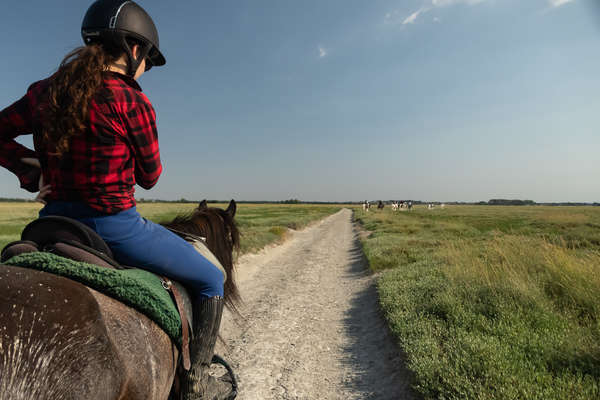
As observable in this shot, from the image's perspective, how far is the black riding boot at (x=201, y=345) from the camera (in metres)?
2.10

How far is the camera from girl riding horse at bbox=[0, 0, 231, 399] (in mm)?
1541

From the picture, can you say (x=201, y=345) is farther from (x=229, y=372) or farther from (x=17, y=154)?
(x=17, y=154)

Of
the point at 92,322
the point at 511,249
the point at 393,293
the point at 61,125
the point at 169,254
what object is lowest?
the point at 393,293

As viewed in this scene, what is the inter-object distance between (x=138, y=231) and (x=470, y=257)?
8.49 m

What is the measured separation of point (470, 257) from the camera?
8.02 meters

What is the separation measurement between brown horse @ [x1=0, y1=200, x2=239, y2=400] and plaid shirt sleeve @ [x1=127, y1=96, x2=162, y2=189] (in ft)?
2.45

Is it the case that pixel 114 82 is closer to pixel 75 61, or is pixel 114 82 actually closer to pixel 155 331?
pixel 75 61

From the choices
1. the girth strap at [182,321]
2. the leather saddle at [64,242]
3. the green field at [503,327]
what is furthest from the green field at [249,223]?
the green field at [503,327]

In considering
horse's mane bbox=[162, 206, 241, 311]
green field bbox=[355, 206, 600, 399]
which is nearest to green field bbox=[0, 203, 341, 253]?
horse's mane bbox=[162, 206, 241, 311]

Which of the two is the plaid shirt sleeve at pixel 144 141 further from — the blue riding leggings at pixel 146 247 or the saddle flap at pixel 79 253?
the saddle flap at pixel 79 253

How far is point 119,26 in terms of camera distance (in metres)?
1.85

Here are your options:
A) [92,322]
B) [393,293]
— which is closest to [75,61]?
[92,322]

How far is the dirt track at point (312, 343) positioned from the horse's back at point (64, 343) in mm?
1950

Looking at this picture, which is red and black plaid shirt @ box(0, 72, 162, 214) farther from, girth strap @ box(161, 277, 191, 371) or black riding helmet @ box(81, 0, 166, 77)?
girth strap @ box(161, 277, 191, 371)
